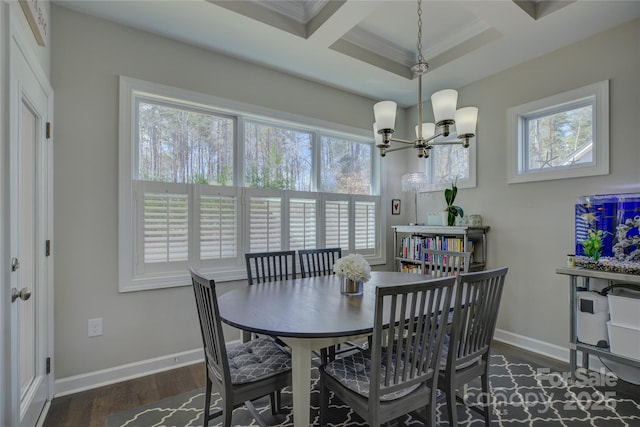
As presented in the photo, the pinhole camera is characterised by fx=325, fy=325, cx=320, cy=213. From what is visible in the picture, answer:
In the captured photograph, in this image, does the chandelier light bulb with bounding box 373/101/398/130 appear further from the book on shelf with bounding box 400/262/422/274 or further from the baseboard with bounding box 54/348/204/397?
the baseboard with bounding box 54/348/204/397

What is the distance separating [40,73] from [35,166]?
1.83 ft

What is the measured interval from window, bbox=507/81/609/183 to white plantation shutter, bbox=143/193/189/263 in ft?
10.4

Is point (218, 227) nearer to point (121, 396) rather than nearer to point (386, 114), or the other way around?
point (121, 396)

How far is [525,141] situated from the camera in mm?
3271

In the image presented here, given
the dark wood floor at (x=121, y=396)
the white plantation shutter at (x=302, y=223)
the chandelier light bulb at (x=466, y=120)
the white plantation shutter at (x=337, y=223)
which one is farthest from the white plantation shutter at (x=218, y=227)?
the chandelier light bulb at (x=466, y=120)

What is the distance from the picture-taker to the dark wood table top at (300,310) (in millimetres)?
1504

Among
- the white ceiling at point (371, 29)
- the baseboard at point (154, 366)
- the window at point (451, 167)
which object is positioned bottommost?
the baseboard at point (154, 366)

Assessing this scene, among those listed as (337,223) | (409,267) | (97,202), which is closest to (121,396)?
(97,202)

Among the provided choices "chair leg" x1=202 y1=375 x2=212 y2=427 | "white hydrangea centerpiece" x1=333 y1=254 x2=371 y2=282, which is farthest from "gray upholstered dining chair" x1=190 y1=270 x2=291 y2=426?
"white hydrangea centerpiece" x1=333 y1=254 x2=371 y2=282

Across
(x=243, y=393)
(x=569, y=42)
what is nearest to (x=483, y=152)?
(x=569, y=42)

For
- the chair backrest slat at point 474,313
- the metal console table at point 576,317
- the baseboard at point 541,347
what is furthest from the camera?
the baseboard at point 541,347

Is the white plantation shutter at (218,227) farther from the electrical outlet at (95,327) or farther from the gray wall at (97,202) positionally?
the electrical outlet at (95,327)

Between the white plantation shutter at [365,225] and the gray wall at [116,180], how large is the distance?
1.28 m

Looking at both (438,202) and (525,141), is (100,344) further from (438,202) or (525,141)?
(525,141)
